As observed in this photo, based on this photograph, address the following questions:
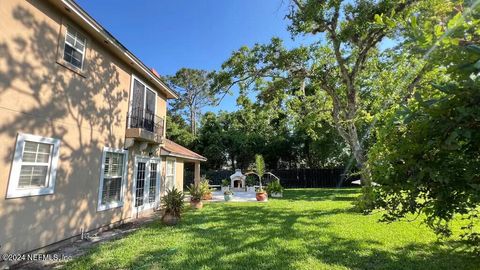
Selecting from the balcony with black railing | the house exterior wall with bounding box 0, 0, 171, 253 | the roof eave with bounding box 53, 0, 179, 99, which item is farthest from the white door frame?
the roof eave with bounding box 53, 0, 179, 99

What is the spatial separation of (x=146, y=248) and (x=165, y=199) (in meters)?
2.77

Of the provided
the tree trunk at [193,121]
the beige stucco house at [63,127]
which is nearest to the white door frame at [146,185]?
the beige stucco house at [63,127]

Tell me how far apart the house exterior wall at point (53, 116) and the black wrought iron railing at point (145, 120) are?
894mm

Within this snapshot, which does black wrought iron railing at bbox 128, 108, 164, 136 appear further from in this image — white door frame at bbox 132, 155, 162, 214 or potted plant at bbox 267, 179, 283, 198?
potted plant at bbox 267, 179, 283, 198

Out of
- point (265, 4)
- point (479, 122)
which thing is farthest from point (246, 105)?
point (479, 122)

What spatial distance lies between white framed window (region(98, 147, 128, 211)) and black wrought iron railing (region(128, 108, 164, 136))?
1210 millimetres

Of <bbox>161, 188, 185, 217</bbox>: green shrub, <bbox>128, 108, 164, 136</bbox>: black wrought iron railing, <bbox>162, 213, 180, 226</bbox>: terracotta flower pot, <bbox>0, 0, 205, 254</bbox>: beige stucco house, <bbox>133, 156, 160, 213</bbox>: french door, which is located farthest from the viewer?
<bbox>133, 156, 160, 213</bbox>: french door

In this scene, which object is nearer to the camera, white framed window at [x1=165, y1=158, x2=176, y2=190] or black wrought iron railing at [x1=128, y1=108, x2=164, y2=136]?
black wrought iron railing at [x1=128, y1=108, x2=164, y2=136]

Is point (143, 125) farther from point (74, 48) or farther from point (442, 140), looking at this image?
point (442, 140)

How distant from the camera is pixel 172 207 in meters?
8.88

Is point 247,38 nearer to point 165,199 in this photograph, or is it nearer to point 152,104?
point 152,104

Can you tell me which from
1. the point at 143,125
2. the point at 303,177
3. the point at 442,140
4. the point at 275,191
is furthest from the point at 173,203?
the point at 303,177

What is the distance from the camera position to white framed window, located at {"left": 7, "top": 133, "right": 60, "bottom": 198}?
17.6 feet

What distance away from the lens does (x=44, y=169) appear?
20.1ft
